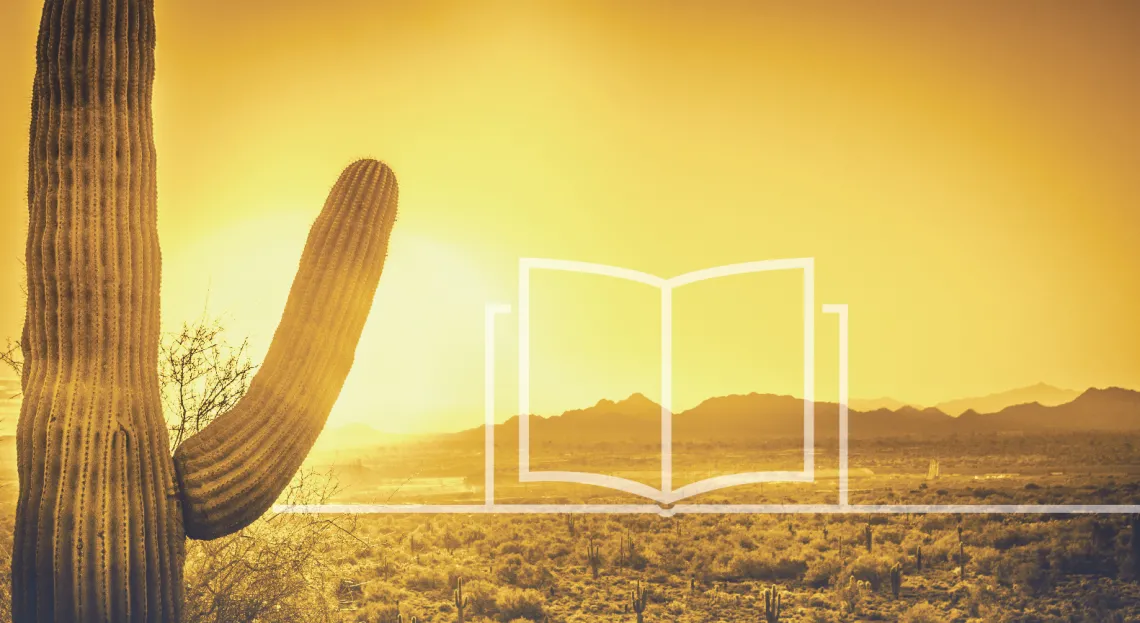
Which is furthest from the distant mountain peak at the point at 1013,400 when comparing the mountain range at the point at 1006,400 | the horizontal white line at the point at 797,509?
the horizontal white line at the point at 797,509

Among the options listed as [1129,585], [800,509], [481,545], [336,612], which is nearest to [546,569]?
[481,545]

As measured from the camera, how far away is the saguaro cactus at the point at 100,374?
5.98m

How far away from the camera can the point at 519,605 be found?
17.2 m

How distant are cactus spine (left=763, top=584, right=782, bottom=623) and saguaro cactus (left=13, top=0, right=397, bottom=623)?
37.9 ft

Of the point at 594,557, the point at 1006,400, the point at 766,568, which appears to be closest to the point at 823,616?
the point at 766,568

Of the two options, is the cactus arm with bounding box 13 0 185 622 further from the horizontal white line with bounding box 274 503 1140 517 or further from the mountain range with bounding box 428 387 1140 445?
the mountain range with bounding box 428 387 1140 445

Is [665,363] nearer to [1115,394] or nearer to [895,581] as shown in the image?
[895,581]

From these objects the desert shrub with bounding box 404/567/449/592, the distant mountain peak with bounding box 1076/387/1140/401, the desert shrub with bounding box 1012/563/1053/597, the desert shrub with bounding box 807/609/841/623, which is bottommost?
the desert shrub with bounding box 807/609/841/623

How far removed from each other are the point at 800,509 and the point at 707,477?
920 centimetres

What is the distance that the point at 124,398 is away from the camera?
6.29 meters

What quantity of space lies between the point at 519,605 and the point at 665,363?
12.5 metres

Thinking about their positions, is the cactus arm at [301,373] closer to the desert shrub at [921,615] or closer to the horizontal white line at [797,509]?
the desert shrub at [921,615]

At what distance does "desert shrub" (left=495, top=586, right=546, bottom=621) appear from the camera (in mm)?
16969

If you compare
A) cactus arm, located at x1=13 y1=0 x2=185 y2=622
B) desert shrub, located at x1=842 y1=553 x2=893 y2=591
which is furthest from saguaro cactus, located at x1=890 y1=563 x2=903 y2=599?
cactus arm, located at x1=13 y1=0 x2=185 y2=622
